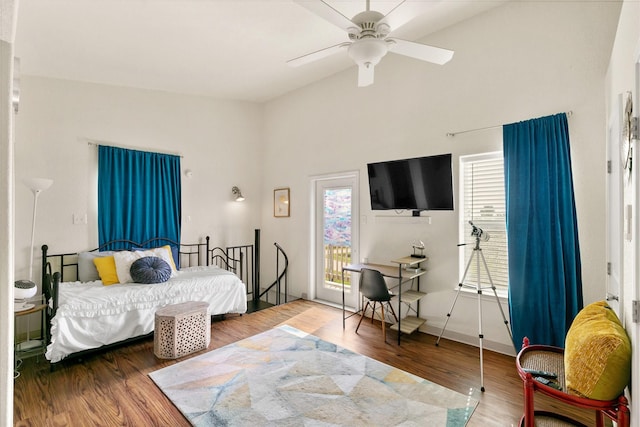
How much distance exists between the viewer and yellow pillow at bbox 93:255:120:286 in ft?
11.3

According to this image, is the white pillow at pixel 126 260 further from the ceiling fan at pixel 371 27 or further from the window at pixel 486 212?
the window at pixel 486 212

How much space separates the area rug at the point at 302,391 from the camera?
2.10m

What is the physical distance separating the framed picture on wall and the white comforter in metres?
1.68

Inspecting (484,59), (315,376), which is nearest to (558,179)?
(484,59)

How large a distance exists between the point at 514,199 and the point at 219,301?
134 inches

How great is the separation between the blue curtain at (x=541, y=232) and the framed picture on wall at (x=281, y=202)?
3225 mm

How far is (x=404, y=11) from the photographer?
1833 millimetres

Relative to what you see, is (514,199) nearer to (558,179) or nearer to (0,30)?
(558,179)

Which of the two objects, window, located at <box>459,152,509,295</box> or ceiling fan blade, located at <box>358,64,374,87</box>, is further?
window, located at <box>459,152,509,295</box>

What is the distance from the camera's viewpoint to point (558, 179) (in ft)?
8.61

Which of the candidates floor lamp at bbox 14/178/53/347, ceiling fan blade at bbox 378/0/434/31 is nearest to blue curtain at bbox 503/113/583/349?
ceiling fan blade at bbox 378/0/434/31

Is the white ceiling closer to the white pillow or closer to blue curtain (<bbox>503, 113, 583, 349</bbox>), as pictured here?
blue curtain (<bbox>503, 113, 583, 349</bbox>)

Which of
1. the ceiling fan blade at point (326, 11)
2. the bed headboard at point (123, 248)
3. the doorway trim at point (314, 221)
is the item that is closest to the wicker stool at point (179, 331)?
the bed headboard at point (123, 248)

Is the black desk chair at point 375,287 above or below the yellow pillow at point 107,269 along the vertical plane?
below
